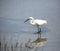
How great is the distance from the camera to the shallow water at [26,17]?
4.43 feet

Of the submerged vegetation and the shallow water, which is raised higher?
the shallow water

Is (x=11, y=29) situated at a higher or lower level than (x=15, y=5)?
lower

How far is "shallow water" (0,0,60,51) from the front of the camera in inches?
53.2

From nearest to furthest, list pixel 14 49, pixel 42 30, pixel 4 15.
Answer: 1. pixel 14 49
2. pixel 42 30
3. pixel 4 15

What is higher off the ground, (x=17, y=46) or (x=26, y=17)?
(x=26, y=17)

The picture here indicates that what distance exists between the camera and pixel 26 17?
1686mm

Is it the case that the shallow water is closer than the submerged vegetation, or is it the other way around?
the submerged vegetation

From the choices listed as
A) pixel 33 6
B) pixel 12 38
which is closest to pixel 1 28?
pixel 12 38

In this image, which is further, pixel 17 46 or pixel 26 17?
pixel 26 17

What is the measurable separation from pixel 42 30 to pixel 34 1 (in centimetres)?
53

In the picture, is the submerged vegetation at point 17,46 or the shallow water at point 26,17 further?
the shallow water at point 26,17

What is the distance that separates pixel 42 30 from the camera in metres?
1.46

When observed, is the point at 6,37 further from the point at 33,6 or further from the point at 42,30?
the point at 33,6

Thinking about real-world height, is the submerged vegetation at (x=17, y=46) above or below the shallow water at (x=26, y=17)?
below
